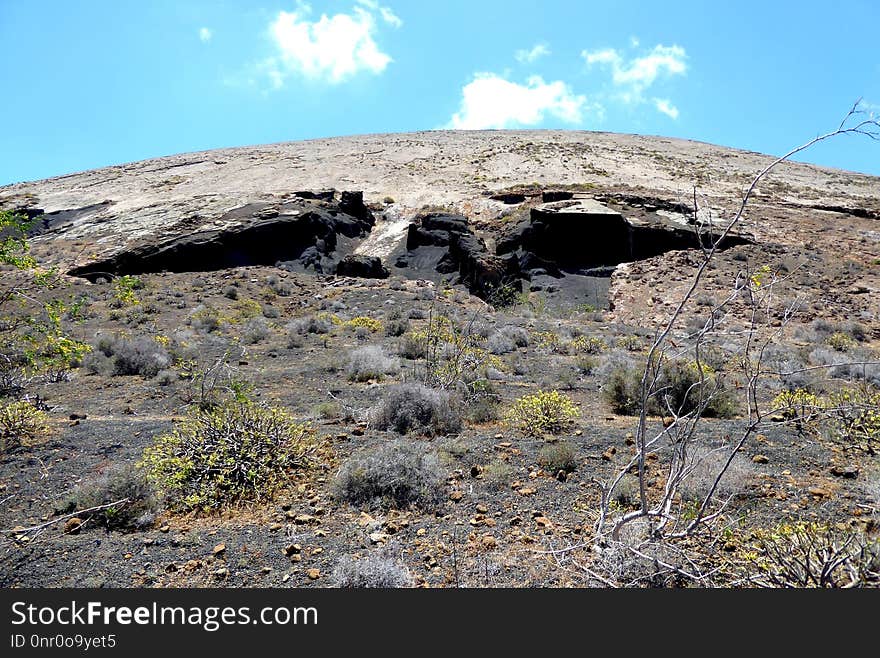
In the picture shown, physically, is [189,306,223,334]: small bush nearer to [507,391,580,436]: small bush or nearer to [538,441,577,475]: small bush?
[507,391,580,436]: small bush

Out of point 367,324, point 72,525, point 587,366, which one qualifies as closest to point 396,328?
point 367,324

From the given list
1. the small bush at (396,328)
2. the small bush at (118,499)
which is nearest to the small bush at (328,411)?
the small bush at (118,499)

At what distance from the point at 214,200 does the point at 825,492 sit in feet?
101

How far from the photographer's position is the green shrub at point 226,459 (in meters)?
4.04

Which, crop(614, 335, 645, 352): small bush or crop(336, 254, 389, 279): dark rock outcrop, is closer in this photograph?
crop(614, 335, 645, 352): small bush

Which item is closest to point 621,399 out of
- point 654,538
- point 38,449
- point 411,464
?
point 411,464

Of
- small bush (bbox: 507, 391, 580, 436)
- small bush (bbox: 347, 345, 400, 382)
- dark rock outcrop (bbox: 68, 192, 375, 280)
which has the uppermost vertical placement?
dark rock outcrop (bbox: 68, 192, 375, 280)

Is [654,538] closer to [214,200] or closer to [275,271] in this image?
[275,271]

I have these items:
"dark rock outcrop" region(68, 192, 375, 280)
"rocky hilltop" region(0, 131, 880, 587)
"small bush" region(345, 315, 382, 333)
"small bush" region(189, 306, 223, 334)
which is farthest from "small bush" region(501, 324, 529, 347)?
"dark rock outcrop" region(68, 192, 375, 280)

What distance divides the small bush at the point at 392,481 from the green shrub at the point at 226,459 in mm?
658

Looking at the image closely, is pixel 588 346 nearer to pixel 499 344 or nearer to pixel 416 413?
pixel 499 344

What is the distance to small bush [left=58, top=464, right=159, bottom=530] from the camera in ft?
12.1

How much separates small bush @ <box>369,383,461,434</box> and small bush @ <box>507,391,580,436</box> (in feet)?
2.48

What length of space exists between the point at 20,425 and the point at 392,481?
187 inches
